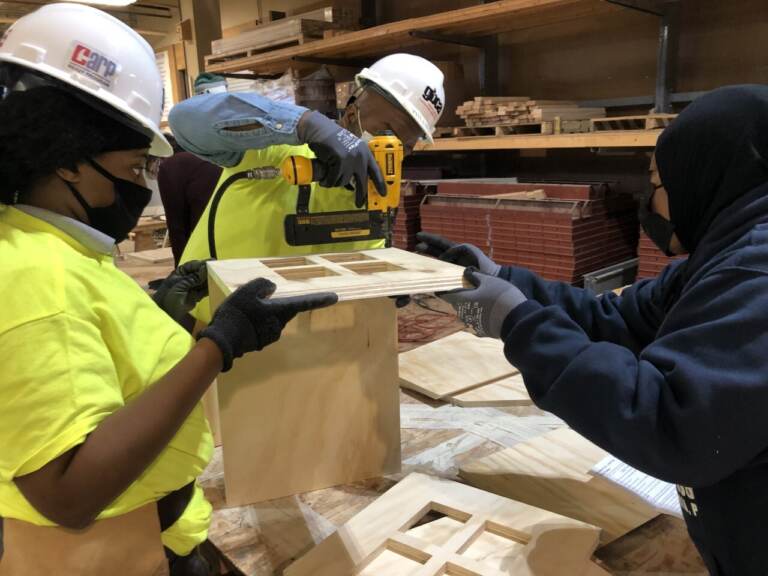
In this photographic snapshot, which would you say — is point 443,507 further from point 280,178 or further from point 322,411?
point 280,178

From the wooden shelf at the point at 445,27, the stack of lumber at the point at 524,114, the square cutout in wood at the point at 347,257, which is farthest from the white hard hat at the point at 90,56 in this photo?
the stack of lumber at the point at 524,114

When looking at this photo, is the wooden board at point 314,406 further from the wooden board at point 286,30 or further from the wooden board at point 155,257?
the wooden board at point 286,30

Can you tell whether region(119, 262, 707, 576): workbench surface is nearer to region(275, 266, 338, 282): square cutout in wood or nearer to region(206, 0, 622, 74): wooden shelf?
region(275, 266, 338, 282): square cutout in wood

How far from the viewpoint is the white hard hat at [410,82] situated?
6.15 ft

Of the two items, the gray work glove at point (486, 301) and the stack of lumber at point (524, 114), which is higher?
the stack of lumber at point (524, 114)

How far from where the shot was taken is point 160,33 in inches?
275

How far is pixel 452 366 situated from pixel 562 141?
1.22 meters

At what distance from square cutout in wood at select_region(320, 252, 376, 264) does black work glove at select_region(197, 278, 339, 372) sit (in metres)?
0.41

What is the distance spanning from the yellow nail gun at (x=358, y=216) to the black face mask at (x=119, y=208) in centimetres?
57

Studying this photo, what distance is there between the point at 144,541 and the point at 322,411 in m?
0.50

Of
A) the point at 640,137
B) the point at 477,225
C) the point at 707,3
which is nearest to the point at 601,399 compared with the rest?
the point at 640,137

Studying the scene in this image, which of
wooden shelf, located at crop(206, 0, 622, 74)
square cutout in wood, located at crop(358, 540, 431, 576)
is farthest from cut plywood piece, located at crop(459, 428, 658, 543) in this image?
wooden shelf, located at crop(206, 0, 622, 74)

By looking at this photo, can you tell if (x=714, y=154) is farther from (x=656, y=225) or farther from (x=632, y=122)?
(x=632, y=122)

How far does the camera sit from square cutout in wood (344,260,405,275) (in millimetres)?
1353
